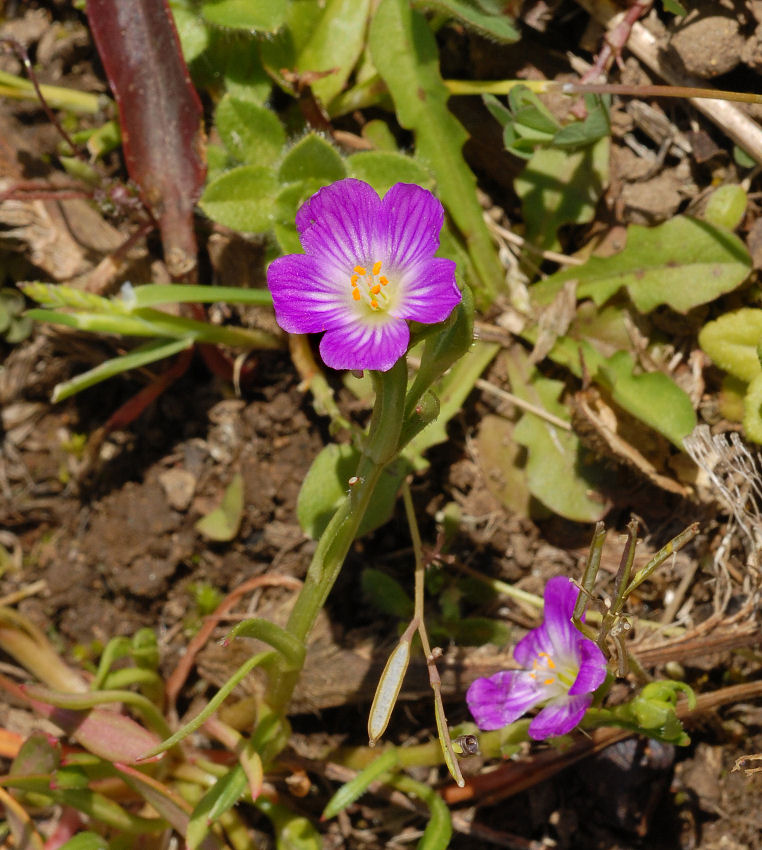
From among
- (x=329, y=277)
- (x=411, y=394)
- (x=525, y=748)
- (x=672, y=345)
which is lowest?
(x=525, y=748)

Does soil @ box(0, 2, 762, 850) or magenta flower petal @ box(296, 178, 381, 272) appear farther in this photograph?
soil @ box(0, 2, 762, 850)

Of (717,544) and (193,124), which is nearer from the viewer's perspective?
(717,544)

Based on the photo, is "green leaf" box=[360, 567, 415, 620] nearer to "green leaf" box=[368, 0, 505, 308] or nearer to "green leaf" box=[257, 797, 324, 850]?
"green leaf" box=[257, 797, 324, 850]

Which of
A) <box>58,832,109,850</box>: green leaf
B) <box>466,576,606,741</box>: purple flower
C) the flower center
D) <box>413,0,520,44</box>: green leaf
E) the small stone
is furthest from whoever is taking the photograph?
the small stone

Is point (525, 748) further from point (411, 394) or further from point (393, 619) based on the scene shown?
point (411, 394)

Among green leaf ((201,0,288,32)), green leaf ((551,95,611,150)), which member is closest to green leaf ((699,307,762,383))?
green leaf ((551,95,611,150))

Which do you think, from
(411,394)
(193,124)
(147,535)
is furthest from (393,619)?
(193,124)

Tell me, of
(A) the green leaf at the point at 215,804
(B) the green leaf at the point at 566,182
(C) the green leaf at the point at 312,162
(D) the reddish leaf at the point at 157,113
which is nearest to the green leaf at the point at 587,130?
(B) the green leaf at the point at 566,182

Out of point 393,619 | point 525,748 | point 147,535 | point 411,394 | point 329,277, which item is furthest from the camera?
point 147,535
